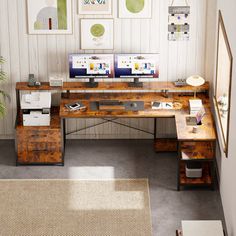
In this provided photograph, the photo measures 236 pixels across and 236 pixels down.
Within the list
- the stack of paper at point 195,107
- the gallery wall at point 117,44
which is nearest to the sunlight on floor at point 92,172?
the stack of paper at point 195,107

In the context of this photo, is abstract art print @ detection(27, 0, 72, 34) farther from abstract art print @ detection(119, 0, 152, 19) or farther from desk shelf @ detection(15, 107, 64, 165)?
desk shelf @ detection(15, 107, 64, 165)

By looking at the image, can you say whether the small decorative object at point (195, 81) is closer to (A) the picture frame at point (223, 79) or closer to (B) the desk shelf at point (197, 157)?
(A) the picture frame at point (223, 79)

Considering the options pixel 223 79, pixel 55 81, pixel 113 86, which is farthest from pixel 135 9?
pixel 223 79

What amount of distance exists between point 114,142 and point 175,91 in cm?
108

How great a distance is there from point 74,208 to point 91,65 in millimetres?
2046

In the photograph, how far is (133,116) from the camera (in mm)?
7840

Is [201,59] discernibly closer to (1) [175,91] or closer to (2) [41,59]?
(1) [175,91]

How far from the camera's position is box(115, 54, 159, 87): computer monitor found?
828cm

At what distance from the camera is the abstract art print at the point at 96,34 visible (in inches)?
330

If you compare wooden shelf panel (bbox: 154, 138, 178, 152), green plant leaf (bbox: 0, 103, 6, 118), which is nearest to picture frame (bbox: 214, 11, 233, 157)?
wooden shelf panel (bbox: 154, 138, 178, 152)

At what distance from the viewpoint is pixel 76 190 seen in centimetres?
750

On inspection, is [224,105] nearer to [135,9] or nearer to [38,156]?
[135,9]

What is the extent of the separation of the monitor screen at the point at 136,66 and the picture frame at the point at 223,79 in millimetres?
835

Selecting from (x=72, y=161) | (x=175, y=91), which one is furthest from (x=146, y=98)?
(x=72, y=161)
